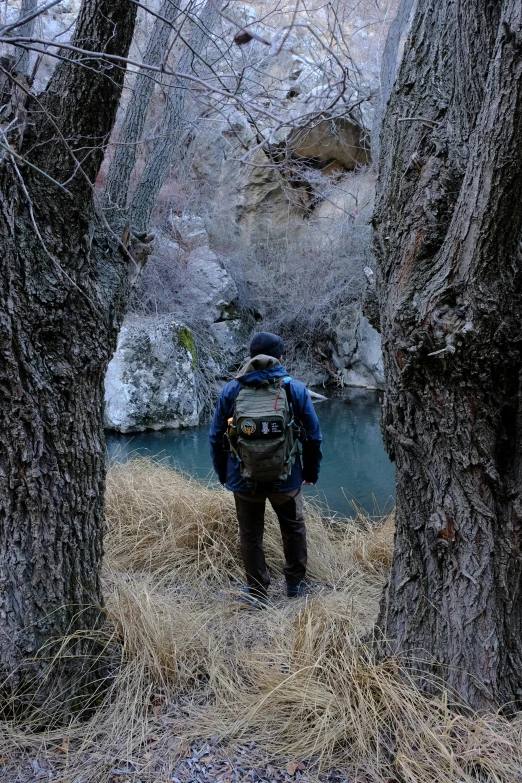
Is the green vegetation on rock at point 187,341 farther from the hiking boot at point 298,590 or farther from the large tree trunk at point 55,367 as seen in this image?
the large tree trunk at point 55,367

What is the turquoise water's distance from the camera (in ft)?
24.7

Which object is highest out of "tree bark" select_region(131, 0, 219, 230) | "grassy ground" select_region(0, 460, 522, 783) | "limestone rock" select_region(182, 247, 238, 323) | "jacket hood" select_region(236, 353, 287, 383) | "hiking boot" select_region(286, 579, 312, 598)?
"tree bark" select_region(131, 0, 219, 230)

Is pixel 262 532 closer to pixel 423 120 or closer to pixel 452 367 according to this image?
pixel 452 367

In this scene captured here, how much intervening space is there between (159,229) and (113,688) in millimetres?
12398

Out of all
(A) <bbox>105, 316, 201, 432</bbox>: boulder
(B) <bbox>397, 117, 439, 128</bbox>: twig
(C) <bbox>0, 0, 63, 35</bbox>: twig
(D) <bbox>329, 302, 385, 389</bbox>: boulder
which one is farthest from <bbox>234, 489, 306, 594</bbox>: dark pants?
(D) <bbox>329, 302, 385, 389</bbox>: boulder

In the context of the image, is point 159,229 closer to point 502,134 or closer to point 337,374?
point 337,374

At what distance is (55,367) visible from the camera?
241cm

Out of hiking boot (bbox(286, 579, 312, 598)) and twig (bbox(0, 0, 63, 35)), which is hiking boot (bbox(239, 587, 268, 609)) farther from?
twig (bbox(0, 0, 63, 35))

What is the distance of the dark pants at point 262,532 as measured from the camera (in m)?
3.65

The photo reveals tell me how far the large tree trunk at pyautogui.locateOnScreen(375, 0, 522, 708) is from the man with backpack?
0.98 m

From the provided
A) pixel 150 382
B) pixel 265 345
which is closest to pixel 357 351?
pixel 150 382

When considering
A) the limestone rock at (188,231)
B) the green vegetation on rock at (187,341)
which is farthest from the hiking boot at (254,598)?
the limestone rock at (188,231)

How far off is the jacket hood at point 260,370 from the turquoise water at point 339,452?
12.0ft

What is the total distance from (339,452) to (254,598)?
5.97 metres
